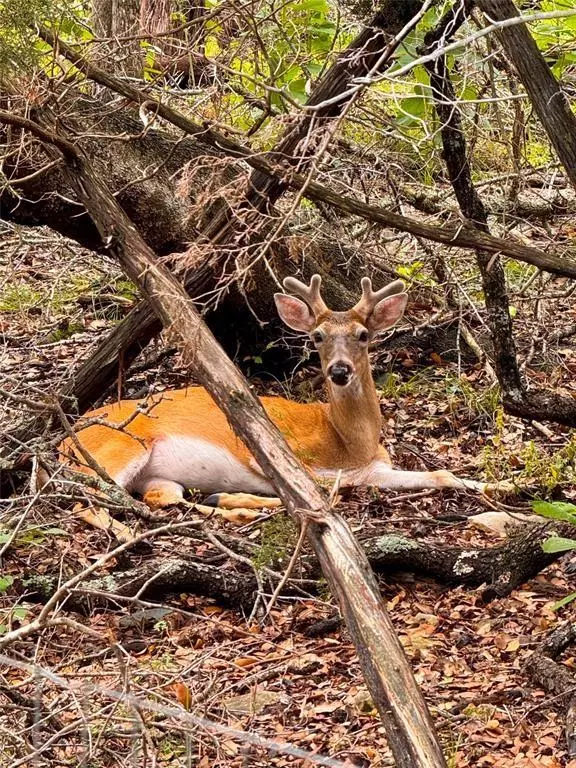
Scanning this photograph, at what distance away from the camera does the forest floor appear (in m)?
3.61

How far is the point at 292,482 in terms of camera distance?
3852 mm

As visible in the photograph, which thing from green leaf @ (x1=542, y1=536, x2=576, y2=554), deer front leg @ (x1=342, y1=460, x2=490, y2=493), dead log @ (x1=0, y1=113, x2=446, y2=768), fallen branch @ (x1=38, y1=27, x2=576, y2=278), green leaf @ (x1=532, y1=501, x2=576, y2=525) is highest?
fallen branch @ (x1=38, y1=27, x2=576, y2=278)

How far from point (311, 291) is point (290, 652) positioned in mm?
3244

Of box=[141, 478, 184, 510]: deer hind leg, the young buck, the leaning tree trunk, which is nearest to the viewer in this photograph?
the leaning tree trunk

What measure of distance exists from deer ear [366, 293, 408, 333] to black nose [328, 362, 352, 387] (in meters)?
0.36

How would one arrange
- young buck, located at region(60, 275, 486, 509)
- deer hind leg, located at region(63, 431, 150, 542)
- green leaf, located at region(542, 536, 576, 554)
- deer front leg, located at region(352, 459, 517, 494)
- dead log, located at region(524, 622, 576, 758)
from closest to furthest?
dead log, located at region(524, 622, 576, 758)
green leaf, located at region(542, 536, 576, 554)
deer front leg, located at region(352, 459, 517, 494)
deer hind leg, located at region(63, 431, 150, 542)
young buck, located at region(60, 275, 486, 509)

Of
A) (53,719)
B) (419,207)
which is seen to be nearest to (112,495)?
(53,719)

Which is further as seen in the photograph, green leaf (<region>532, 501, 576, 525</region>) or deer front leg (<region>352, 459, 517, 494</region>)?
deer front leg (<region>352, 459, 517, 494</region>)

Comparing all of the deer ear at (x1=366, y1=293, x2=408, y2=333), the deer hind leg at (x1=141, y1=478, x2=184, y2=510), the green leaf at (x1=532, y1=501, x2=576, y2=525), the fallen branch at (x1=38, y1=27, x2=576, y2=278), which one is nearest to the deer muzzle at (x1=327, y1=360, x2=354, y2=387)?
the deer ear at (x1=366, y1=293, x2=408, y2=333)

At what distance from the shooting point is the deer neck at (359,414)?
7.64m

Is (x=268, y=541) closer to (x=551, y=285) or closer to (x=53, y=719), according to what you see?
(x=53, y=719)

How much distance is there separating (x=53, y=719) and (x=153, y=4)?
7.77 meters

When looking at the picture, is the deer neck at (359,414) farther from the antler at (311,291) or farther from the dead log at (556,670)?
the dead log at (556,670)

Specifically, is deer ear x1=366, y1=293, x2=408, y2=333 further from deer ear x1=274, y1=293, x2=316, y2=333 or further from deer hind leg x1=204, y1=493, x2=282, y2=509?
deer hind leg x1=204, y1=493, x2=282, y2=509
